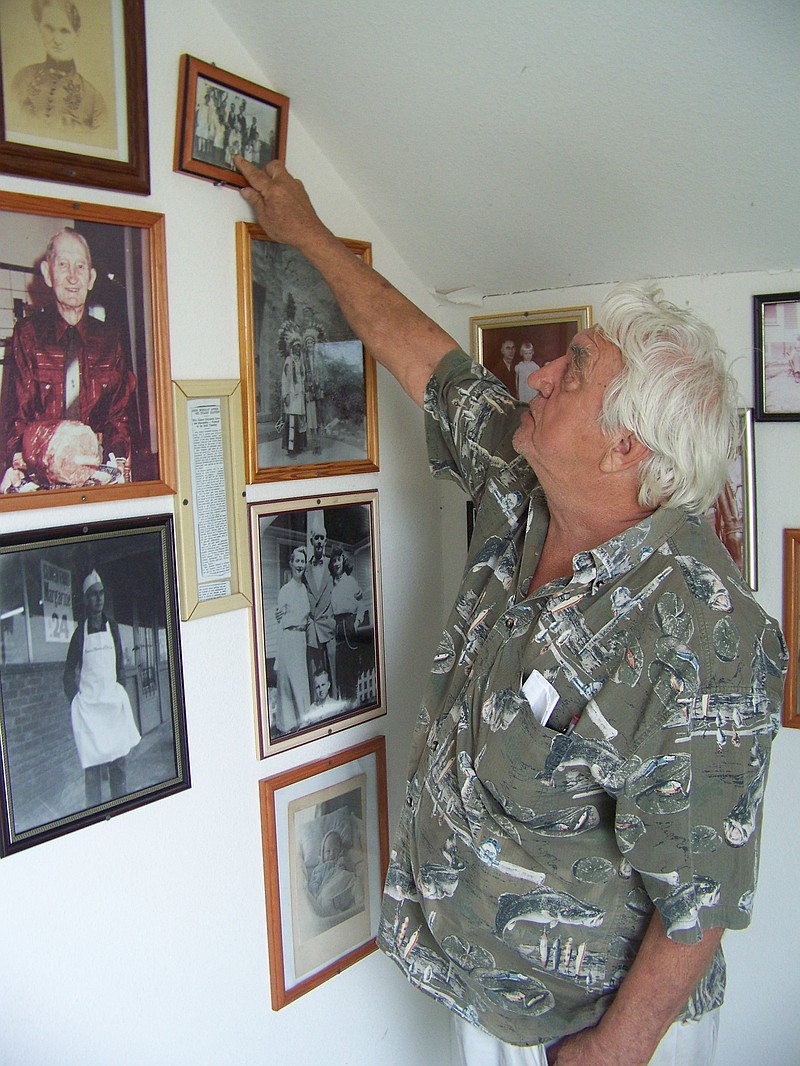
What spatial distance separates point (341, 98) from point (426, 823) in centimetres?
114

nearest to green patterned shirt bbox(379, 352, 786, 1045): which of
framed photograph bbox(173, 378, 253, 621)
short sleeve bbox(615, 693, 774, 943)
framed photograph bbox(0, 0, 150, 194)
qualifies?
short sleeve bbox(615, 693, 774, 943)

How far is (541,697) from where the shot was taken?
1.17 m

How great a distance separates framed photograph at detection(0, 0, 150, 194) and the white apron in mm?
607

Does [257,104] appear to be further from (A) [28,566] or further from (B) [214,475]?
(A) [28,566]

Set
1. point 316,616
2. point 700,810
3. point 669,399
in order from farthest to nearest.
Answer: point 316,616 < point 669,399 < point 700,810

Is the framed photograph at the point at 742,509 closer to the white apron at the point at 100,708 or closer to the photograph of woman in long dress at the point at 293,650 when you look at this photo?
the photograph of woman in long dress at the point at 293,650

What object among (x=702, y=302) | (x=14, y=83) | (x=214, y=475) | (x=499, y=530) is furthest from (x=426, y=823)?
(x=14, y=83)

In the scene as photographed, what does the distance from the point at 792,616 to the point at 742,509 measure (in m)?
0.20

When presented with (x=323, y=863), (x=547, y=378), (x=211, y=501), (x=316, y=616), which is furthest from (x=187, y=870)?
(x=547, y=378)

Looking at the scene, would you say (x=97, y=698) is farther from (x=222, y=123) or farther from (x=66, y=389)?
(x=222, y=123)

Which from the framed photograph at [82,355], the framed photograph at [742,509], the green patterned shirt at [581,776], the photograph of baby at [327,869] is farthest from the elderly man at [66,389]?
the framed photograph at [742,509]

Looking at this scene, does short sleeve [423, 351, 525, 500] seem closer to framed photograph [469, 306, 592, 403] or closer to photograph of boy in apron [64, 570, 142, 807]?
framed photograph [469, 306, 592, 403]

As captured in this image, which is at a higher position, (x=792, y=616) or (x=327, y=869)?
(x=792, y=616)

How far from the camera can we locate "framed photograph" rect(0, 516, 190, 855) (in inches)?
44.4
